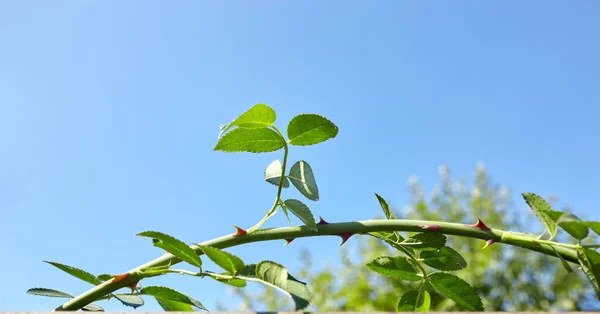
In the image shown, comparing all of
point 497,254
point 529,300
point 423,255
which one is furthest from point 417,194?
point 423,255

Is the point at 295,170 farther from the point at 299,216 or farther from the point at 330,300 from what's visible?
the point at 330,300

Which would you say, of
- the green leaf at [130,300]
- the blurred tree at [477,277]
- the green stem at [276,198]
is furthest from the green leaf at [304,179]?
the blurred tree at [477,277]

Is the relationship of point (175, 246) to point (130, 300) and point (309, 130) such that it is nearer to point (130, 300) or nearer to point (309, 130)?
point (130, 300)

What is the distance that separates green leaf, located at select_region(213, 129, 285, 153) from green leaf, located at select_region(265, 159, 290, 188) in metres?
0.02

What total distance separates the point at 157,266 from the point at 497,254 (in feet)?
60.7

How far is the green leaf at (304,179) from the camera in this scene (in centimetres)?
87

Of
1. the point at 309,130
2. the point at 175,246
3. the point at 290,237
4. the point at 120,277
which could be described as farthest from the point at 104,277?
the point at 309,130

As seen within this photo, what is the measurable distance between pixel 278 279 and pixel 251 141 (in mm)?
311

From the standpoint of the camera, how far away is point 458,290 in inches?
35.1

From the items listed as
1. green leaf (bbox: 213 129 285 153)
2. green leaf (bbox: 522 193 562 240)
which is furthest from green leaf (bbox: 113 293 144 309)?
green leaf (bbox: 522 193 562 240)

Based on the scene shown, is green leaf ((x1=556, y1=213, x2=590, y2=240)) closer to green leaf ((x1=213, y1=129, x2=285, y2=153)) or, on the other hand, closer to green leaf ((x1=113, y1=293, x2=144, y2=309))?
green leaf ((x1=213, y1=129, x2=285, y2=153))

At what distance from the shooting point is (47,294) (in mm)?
837

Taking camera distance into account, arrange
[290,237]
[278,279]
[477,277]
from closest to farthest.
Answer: [278,279]
[290,237]
[477,277]

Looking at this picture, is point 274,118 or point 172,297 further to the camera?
point 274,118
